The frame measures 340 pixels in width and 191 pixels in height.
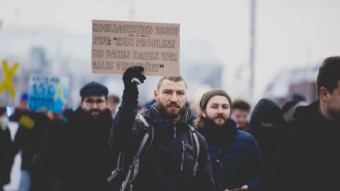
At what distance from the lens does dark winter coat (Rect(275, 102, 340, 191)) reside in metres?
2.87

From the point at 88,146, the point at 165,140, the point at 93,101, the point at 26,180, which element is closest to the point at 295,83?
the point at 26,180

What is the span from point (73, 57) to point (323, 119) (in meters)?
23.1

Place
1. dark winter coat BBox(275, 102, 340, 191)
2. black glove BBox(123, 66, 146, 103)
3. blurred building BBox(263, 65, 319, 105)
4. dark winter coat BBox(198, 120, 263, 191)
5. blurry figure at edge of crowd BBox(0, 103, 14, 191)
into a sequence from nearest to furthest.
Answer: dark winter coat BBox(275, 102, 340, 191) → black glove BBox(123, 66, 146, 103) → dark winter coat BBox(198, 120, 263, 191) → blurry figure at edge of crowd BBox(0, 103, 14, 191) → blurred building BBox(263, 65, 319, 105)

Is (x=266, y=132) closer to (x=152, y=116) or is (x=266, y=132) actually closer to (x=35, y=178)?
(x=152, y=116)

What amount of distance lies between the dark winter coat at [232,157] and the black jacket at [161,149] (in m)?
1.16

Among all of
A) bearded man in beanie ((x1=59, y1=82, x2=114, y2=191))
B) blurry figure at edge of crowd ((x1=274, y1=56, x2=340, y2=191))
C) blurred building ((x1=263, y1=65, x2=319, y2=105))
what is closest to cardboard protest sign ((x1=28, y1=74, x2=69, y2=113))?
bearded man in beanie ((x1=59, y1=82, x2=114, y2=191))

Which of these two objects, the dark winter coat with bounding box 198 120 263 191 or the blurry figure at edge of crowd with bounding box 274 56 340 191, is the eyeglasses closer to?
the dark winter coat with bounding box 198 120 263 191

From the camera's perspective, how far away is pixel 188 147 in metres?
3.73

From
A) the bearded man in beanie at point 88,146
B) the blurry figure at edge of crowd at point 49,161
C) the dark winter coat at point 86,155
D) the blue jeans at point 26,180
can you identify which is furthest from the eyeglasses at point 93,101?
the blue jeans at point 26,180

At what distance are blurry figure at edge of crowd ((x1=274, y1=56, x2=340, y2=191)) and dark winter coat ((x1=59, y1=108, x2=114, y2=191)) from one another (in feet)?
8.09

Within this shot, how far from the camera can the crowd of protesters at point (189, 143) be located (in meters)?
2.96

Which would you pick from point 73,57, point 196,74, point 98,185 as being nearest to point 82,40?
point 73,57

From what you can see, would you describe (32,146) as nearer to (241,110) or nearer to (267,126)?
(241,110)

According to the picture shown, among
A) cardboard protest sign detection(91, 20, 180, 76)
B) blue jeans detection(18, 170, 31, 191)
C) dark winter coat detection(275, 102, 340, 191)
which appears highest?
cardboard protest sign detection(91, 20, 180, 76)
